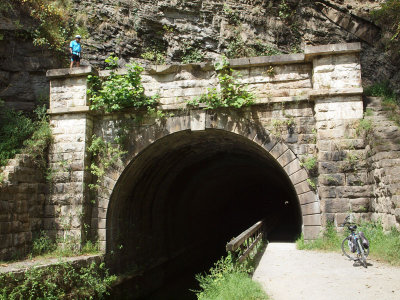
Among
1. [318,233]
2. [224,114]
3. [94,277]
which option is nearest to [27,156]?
[94,277]

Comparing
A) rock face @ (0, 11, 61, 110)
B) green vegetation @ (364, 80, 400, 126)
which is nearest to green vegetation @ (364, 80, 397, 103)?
green vegetation @ (364, 80, 400, 126)

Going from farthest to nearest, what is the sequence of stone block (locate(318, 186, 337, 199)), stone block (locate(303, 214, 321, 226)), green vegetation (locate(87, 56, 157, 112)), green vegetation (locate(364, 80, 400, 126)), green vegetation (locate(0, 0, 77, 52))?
green vegetation (locate(0, 0, 77, 52)) → green vegetation (locate(87, 56, 157, 112)) → green vegetation (locate(364, 80, 400, 126)) → stone block (locate(303, 214, 321, 226)) → stone block (locate(318, 186, 337, 199))

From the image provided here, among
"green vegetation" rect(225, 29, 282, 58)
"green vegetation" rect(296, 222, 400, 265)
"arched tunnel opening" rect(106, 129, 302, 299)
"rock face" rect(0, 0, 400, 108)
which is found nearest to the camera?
"green vegetation" rect(296, 222, 400, 265)

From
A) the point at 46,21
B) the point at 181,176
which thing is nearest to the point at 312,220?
the point at 181,176

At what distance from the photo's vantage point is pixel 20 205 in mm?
8578

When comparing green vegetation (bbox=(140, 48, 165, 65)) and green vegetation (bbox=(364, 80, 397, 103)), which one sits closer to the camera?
green vegetation (bbox=(364, 80, 397, 103))

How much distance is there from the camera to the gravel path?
195 inches

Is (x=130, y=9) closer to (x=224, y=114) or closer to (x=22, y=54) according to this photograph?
(x=22, y=54)

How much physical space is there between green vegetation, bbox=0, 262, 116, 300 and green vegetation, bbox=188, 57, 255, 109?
4.76m

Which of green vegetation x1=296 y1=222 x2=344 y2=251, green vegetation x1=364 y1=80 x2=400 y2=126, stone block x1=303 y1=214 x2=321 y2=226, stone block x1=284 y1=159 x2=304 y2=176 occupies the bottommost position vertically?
green vegetation x1=296 y1=222 x2=344 y2=251

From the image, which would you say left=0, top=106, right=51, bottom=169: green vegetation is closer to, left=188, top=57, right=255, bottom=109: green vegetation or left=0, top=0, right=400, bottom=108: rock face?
left=188, top=57, right=255, bottom=109: green vegetation

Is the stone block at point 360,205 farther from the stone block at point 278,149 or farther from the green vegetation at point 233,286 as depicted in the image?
the green vegetation at point 233,286

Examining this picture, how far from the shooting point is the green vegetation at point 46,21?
509 inches

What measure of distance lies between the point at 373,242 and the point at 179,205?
8.92 meters
